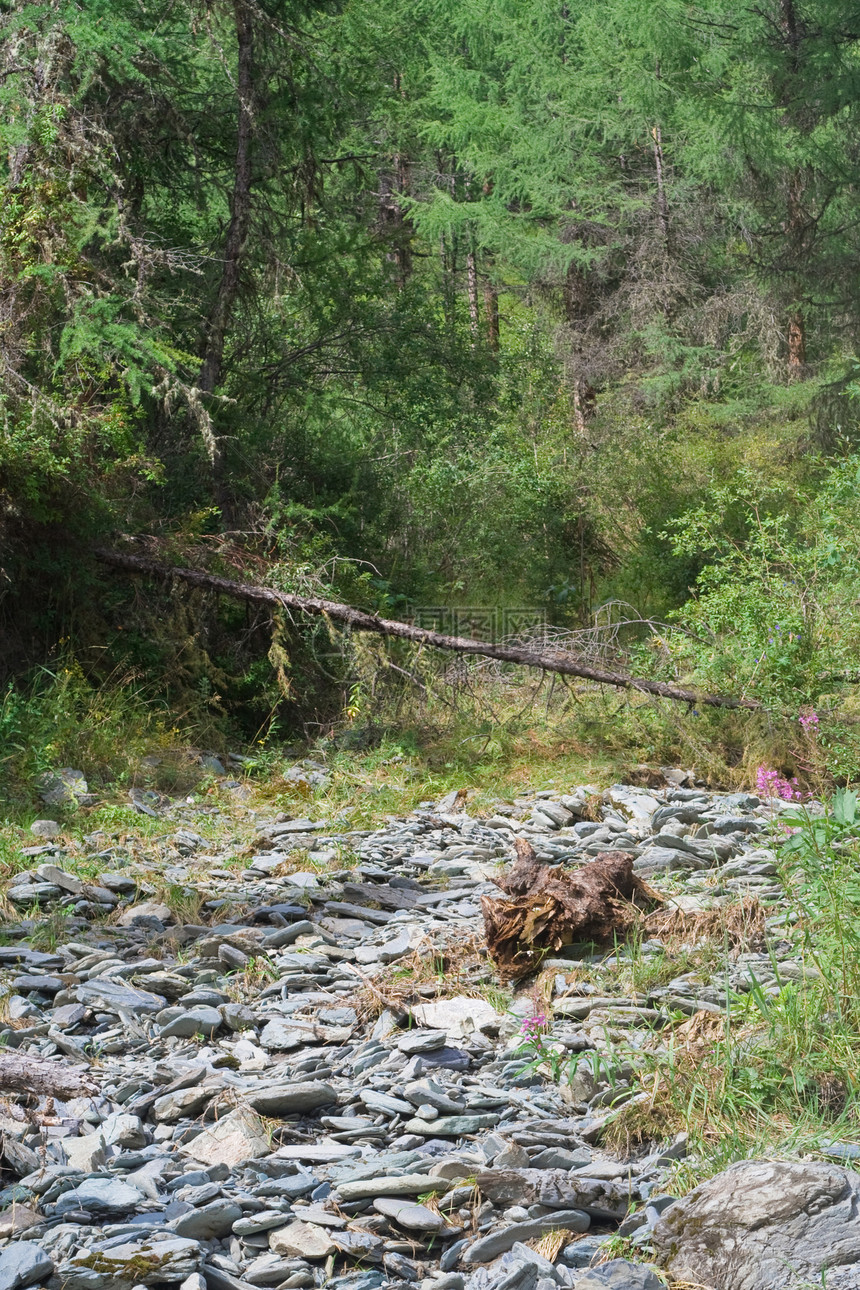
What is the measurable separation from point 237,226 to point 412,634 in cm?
397

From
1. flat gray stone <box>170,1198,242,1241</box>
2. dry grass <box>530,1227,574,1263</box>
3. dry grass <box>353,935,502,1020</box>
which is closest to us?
dry grass <box>530,1227,574,1263</box>

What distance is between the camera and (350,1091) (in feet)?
11.2

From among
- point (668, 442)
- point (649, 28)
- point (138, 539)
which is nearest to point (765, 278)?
point (668, 442)

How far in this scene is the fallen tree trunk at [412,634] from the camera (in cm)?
759

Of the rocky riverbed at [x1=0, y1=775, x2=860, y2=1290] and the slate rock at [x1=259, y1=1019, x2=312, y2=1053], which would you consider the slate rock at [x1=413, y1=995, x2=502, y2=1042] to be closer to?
the rocky riverbed at [x1=0, y1=775, x2=860, y2=1290]

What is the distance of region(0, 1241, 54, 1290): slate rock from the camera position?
2398 mm

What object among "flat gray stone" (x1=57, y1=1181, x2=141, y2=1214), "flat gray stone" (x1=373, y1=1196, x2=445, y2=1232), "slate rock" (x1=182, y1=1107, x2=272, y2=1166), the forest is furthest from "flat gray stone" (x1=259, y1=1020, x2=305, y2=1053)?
the forest

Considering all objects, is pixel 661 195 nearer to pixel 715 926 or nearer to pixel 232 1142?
pixel 715 926

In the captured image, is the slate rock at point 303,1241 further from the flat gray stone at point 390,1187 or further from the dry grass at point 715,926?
the dry grass at point 715,926

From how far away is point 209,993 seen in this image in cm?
421


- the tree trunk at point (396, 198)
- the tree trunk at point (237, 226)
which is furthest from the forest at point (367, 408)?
the tree trunk at point (396, 198)

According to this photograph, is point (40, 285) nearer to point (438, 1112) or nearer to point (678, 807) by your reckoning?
point (678, 807)

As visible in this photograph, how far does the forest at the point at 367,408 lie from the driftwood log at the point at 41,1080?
11.6ft

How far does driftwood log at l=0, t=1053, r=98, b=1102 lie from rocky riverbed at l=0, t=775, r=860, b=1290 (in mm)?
33
